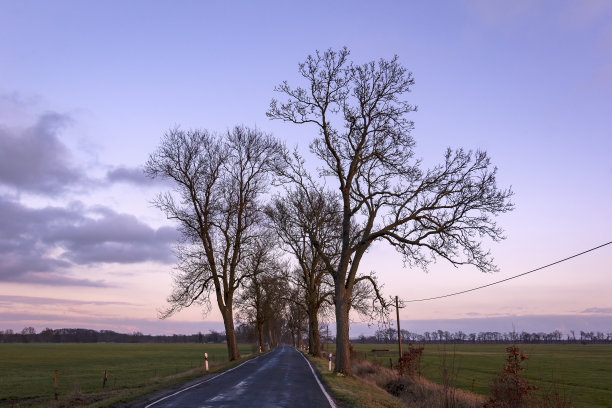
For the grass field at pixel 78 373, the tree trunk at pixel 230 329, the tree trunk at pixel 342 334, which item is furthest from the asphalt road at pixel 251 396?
the tree trunk at pixel 230 329

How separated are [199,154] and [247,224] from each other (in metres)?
5.98

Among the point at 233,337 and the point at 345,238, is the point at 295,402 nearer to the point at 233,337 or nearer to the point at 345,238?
the point at 345,238

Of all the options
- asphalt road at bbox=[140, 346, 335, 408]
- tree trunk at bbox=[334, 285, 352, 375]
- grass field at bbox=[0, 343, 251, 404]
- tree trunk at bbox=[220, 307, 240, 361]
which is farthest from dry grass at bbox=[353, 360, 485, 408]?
grass field at bbox=[0, 343, 251, 404]

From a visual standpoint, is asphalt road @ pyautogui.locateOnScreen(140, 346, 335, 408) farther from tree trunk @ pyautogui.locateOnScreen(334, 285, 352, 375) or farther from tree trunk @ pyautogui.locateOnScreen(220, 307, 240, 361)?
tree trunk @ pyautogui.locateOnScreen(220, 307, 240, 361)

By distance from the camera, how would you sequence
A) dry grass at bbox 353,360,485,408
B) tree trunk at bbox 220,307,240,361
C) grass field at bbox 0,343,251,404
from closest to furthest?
dry grass at bbox 353,360,485,408
grass field at bbox 0,343,251,404
tree trunk at bbox 220,307,240,361

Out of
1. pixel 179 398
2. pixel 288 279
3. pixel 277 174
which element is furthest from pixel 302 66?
pixel 288 279

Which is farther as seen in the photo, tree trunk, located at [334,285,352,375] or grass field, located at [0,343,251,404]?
grass field, located at [0,343,251,404]

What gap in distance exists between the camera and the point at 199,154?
3309cm

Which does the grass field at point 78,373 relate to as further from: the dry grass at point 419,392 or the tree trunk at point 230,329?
the dry grass at point 419,392

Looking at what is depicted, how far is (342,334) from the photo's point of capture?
2225cm

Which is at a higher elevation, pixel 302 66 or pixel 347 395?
pixel 302 66

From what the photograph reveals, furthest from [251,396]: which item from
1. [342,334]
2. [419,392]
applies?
[342,334]

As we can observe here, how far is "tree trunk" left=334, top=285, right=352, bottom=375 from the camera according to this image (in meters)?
22.0

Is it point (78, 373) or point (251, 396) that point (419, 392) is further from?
point (78, 373)
